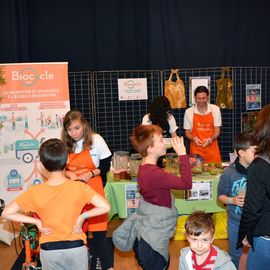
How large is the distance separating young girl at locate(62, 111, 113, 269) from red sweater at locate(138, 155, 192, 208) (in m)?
0.72

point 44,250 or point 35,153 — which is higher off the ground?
point 35,153

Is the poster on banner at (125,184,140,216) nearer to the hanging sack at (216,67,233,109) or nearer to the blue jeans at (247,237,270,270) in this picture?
the blue jeans at (247,237,270,270)

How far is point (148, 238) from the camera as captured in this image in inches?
96.5

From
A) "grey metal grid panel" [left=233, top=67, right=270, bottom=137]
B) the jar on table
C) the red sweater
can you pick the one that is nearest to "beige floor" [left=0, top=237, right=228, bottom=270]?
the jar on table

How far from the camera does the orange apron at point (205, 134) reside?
435 cm

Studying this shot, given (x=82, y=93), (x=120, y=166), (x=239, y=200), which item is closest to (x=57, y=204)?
(x=239, y=200)

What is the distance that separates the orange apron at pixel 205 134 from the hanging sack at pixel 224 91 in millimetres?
797

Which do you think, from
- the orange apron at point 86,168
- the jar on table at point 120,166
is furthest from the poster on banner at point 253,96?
the orange apron at point 86,168

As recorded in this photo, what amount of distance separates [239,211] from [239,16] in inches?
146

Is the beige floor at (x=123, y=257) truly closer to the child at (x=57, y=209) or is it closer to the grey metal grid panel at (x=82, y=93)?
the child at (x=57, y=209)

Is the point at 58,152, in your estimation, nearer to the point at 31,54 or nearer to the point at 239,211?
the point at 239,211

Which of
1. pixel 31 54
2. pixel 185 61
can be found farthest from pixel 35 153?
pixel 185 61

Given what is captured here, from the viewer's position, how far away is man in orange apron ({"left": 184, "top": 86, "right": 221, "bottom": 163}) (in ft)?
14.2

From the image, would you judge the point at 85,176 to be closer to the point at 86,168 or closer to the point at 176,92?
the point at 86,168
